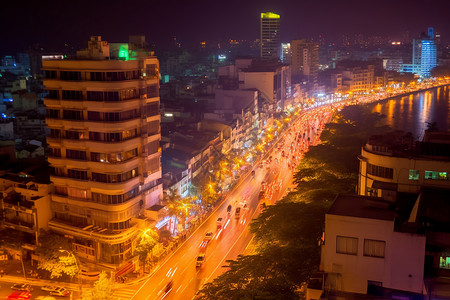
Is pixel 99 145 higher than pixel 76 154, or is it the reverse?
pixel 99 145

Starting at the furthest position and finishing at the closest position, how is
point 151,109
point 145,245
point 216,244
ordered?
point 151,109 → point 216,244 → point 145,245

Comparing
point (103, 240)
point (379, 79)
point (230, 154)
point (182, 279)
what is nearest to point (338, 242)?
point (182, 279)

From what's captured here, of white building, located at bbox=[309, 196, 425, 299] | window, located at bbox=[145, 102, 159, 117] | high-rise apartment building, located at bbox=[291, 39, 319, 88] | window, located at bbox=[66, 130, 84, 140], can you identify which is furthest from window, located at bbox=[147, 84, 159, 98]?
high-rise apartment building, located at bbox=[291, 39, 319, 88]

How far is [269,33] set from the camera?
130 metres

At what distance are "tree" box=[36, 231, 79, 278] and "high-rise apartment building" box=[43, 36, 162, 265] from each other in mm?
1385

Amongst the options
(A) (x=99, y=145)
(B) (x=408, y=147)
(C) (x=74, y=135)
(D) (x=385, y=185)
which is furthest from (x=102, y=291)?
(B) (x=408, y=147)

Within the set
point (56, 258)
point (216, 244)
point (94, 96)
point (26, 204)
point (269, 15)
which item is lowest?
point (216, 244)

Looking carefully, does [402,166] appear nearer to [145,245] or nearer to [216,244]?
[216,244]

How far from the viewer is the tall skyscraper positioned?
128m

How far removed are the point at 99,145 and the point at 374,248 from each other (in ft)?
49.6

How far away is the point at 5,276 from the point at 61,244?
298cm

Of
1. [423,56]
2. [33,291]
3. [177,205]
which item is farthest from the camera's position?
[423,56]

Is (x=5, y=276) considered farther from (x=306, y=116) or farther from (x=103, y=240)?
(x=306, y=116)

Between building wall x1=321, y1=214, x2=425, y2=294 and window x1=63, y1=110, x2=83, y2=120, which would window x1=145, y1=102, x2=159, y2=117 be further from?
building wall x1=321, y1=214, x2=425, y2=294
